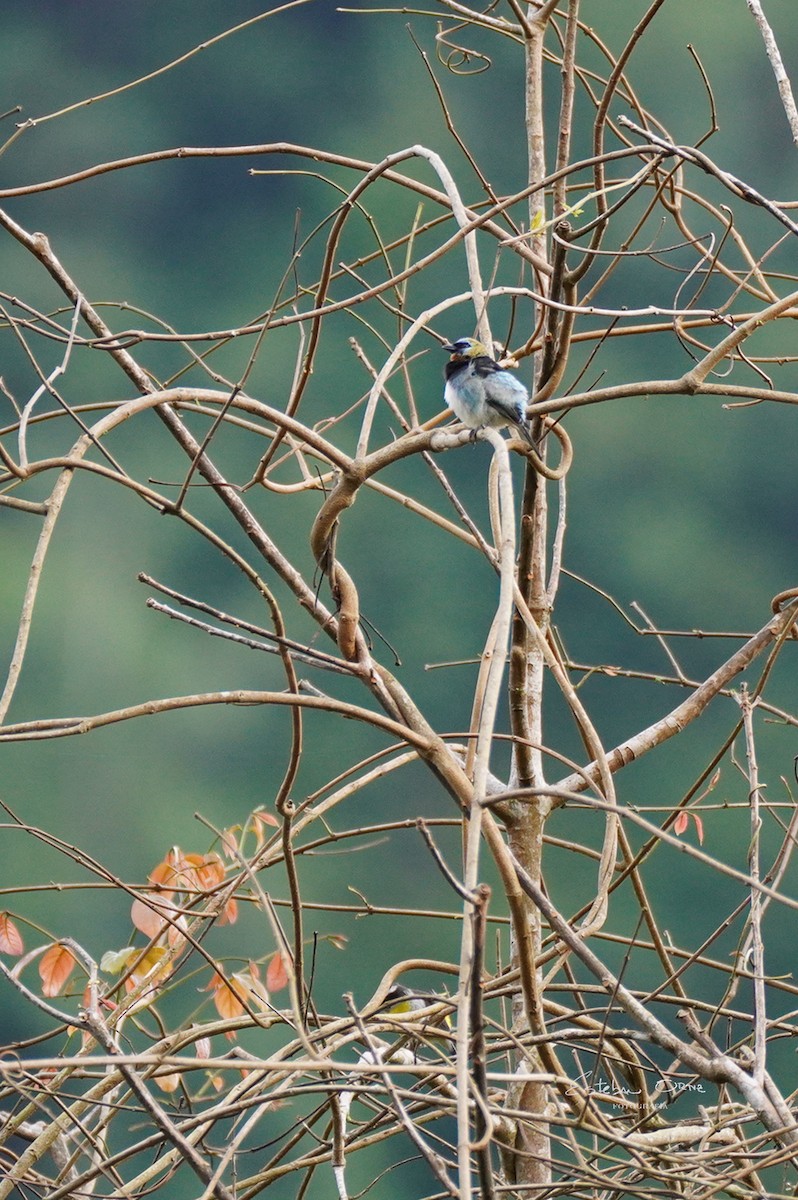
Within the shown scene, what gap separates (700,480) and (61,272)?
6.01 m

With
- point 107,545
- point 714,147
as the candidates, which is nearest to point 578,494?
point 714,147

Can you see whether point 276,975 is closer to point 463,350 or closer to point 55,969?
point 55,969

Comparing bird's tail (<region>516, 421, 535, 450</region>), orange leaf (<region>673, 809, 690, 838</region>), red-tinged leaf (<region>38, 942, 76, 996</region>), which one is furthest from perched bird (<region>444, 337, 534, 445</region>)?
red-tinged leaf (<region>38, 942, 76, 996</region>)

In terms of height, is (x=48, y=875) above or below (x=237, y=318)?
below

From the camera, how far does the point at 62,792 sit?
6922mm

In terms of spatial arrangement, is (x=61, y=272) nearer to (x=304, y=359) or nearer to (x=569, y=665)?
(x=304, y=359)

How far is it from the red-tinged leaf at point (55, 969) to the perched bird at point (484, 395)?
3.16 ft

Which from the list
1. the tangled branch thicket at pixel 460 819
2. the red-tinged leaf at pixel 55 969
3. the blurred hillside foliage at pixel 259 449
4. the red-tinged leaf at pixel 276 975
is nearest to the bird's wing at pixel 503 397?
the tangled branch thicket at pixel 460 819

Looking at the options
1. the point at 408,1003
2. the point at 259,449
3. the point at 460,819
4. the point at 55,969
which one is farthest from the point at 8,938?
the point at 259,449

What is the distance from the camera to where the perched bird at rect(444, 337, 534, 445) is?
2.03 meters

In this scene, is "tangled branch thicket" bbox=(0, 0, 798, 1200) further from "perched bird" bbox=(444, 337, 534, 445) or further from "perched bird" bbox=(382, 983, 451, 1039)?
"perched bird" bbox=(444, 337, 534, 445)

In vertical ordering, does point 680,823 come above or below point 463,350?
below

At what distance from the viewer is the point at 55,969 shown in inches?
67.1

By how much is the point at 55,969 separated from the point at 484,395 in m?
1.06
